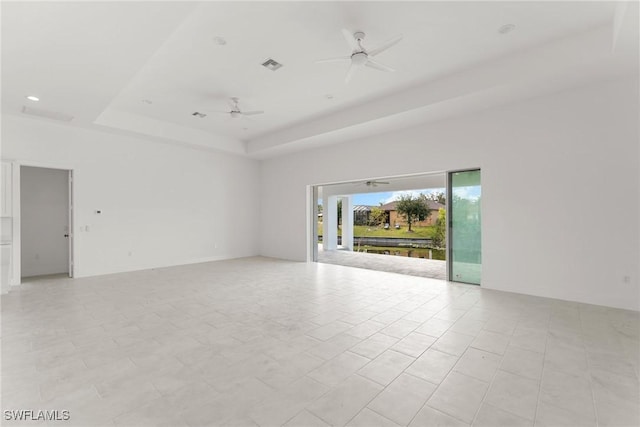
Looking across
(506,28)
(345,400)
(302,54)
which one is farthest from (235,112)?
(345,400)

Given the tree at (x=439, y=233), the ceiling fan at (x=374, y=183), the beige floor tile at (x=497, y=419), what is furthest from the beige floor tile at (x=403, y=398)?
the tree at (x=439, y=233)

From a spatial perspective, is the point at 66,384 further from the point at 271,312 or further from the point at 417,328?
the point at 417,328

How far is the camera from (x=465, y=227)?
5.56m

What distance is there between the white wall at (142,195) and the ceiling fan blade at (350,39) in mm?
5967

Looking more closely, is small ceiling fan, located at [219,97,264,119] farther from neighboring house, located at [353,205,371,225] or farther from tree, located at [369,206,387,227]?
tree, located at [369,206,387,227]

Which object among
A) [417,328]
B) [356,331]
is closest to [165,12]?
[356,331]

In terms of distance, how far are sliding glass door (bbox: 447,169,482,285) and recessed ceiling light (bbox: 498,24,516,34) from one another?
8.04 ft

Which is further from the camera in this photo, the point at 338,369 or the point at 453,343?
the point at 453,343

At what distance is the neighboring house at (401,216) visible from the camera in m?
16.8

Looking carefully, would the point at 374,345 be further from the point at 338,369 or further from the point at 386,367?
the point at 338,369

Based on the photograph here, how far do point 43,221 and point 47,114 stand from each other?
2.75 m

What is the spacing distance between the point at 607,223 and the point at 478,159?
6.66 feet

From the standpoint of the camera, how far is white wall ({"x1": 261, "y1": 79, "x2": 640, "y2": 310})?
13.3 ft

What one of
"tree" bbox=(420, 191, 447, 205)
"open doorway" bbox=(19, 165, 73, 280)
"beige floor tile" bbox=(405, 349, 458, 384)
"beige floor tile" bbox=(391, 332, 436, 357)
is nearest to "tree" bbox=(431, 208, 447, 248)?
"tree" bbox=(420, 191, 447, 205)
